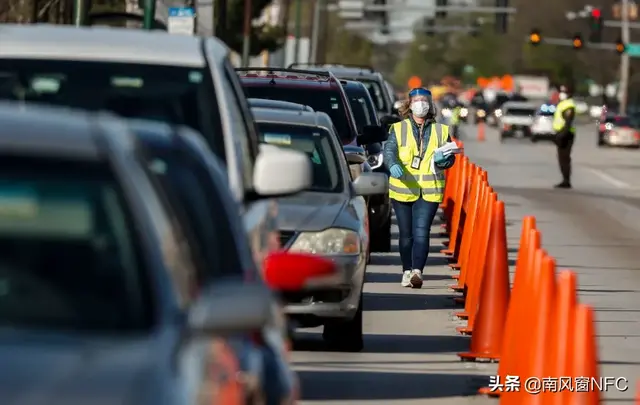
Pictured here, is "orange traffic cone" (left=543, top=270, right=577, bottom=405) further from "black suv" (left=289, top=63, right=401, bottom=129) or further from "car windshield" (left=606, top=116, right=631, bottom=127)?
"car windshield" (left=606, top=116, right=631, bottom=127)

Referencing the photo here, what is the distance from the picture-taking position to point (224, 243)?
591 cm

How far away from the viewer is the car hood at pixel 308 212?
37.6ft

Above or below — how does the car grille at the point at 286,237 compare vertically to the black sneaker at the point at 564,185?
above

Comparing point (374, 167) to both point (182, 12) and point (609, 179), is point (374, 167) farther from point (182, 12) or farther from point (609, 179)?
point (609, 179)

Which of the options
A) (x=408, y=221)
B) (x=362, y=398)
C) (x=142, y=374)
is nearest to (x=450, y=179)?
(x=408, y=221)

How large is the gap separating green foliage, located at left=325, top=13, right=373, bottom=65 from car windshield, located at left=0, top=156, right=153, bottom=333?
15374 cm

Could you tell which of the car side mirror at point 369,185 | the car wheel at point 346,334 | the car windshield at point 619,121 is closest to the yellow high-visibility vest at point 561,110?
the car side mirror at point 369,185

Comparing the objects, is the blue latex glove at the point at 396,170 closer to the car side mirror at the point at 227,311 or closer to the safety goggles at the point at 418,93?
the safety goggles at the point at 418,93

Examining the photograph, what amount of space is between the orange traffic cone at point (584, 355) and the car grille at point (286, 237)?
3692 millimetres

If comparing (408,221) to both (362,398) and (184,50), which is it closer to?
(362,398)

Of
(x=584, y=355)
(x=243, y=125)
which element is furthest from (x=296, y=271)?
(x=243, y=125)

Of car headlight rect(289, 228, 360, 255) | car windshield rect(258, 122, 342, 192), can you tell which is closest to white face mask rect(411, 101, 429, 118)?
car windshield rect(258, 122, 342, 192)

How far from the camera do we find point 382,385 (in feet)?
34.3

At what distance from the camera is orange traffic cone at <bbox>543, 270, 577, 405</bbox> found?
7973 mm
